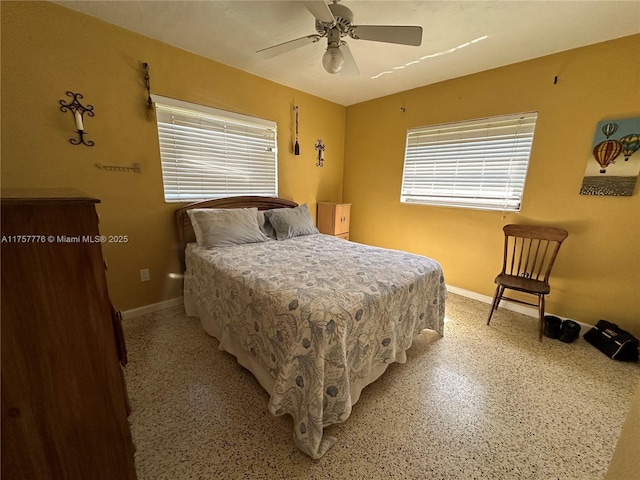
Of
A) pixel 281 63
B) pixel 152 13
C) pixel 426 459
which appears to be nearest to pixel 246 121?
pixel 281 63

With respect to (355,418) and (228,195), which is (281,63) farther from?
(355,418)

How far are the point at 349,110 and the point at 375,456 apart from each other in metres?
4.13

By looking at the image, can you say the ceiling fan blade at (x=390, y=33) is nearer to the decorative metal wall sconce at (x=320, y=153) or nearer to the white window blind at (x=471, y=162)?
the white window blind at (x=471, y=162)

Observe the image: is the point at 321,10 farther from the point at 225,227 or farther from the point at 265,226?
the point at 265,226

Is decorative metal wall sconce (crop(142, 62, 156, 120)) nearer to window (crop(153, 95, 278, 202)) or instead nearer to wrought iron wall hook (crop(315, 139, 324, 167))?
window (crop(153, 95, 278, 202))

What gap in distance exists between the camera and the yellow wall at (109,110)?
1750 millimetres

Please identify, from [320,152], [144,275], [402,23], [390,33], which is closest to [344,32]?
[390,33]

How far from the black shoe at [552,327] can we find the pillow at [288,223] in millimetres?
2461

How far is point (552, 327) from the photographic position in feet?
7.33

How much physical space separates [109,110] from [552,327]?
4.30 metres

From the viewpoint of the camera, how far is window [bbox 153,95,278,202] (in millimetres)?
2461

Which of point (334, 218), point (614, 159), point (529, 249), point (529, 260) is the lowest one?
point (529, 260)

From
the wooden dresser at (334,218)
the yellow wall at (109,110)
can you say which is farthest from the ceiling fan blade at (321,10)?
the wooden dresser at (334,218)

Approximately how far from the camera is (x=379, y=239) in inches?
152
